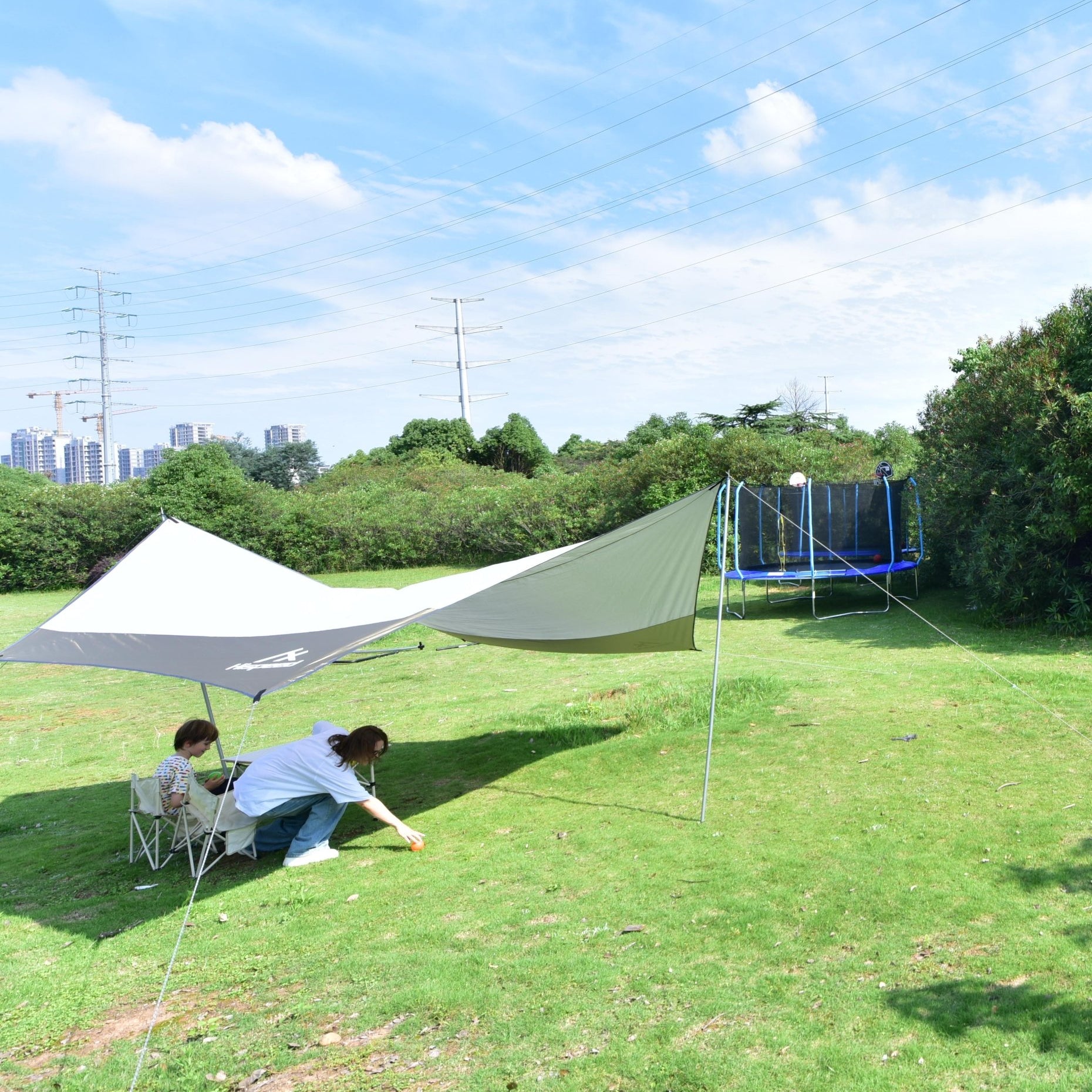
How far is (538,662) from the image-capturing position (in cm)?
1150

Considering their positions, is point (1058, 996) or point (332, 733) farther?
point (332, 733)

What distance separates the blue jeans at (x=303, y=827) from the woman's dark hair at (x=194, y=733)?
0.60 meters

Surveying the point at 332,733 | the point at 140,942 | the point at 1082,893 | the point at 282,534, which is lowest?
the point at 140,942

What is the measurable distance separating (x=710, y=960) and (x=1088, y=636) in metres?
8.17

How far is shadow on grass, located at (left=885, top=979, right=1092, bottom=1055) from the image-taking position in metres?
3.06

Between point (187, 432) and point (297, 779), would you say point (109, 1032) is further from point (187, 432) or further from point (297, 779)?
point (187, 432)

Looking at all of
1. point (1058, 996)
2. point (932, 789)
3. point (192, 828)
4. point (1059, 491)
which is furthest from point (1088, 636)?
point (192, 828)

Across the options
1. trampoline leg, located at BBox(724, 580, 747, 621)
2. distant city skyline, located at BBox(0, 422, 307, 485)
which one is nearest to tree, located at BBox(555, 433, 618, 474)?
trampoline leg, located at BBox(724, 580, 747, 621)

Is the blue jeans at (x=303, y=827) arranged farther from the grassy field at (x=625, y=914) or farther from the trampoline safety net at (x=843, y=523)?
the trampoline safety net at (x=843, y=523)

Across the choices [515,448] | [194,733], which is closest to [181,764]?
[194,733]

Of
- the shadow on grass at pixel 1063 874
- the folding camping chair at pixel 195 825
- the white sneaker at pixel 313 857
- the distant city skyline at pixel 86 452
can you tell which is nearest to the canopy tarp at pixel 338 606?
the folding camping chair at pixel 195 825

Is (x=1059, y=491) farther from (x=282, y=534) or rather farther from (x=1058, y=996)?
(x=282, y=534)

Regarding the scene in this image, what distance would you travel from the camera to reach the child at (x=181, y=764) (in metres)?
5.32

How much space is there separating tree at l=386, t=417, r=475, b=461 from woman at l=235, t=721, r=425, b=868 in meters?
33.3
